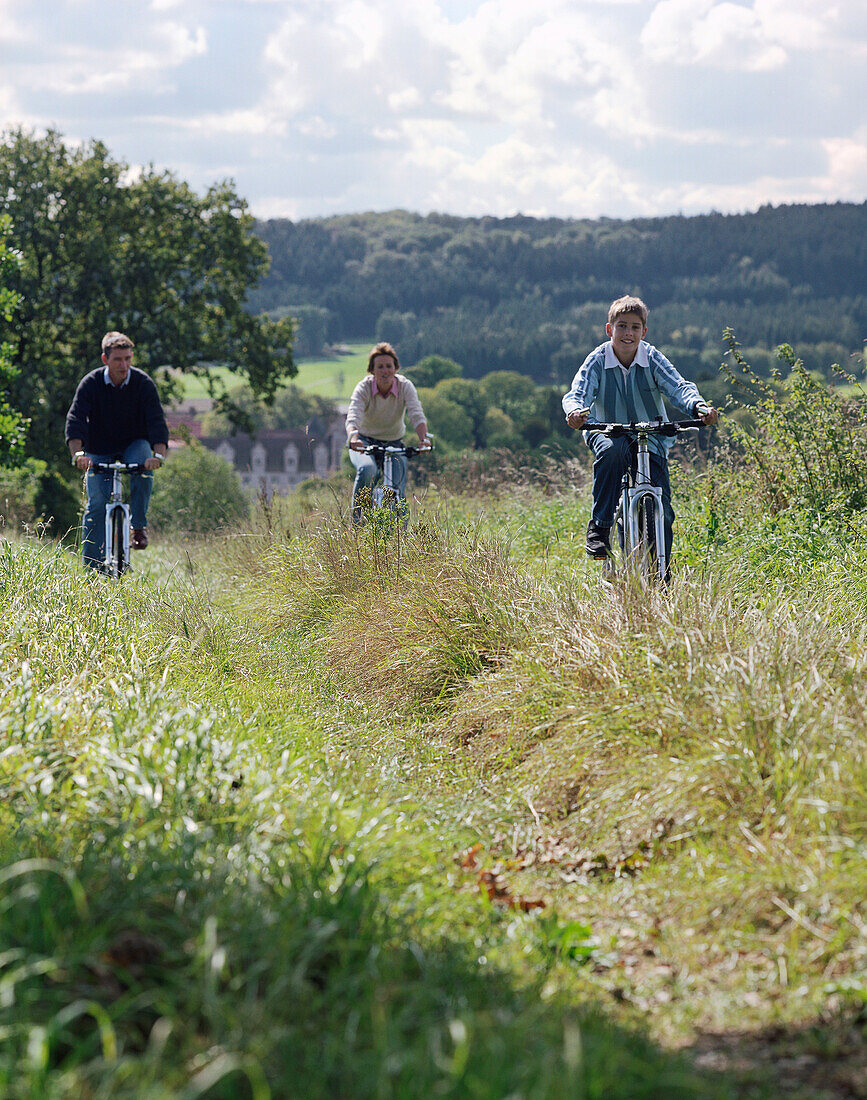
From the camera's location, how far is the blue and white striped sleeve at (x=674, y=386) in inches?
258

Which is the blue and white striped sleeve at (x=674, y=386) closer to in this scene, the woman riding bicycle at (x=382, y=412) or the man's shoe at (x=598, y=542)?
the man's shoe at (x=598, y=542)

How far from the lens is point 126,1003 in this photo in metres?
2.28

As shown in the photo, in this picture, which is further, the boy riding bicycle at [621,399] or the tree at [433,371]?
the tree at [433,371]

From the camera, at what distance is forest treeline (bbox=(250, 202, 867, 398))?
9119 cm

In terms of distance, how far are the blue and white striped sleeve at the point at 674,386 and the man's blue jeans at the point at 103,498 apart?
386 cm

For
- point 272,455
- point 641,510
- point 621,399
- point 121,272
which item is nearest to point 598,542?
point 641,510

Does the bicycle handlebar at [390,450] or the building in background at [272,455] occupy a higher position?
the bicycle handlebar at [390,450]

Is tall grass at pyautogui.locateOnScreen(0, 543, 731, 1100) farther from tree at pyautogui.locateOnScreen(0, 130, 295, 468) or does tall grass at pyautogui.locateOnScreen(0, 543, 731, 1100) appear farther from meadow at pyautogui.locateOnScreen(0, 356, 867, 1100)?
tree at pyautogui.locateOnScreen(0, 130, 295, 468)

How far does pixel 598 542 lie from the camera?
669 centimetres

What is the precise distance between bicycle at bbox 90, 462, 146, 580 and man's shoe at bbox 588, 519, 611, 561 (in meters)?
3.61

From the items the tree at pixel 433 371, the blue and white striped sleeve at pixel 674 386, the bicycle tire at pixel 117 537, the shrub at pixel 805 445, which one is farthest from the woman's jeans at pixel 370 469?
the tree at pixel 433 371

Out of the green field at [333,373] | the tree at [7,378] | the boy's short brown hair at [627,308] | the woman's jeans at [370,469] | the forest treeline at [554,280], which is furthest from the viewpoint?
the green field at [333,373]

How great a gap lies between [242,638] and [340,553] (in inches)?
39.7

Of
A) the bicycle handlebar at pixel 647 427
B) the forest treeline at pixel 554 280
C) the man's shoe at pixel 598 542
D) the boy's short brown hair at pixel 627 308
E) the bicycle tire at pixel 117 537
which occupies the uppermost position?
the forest treeline at pixel 554 280
